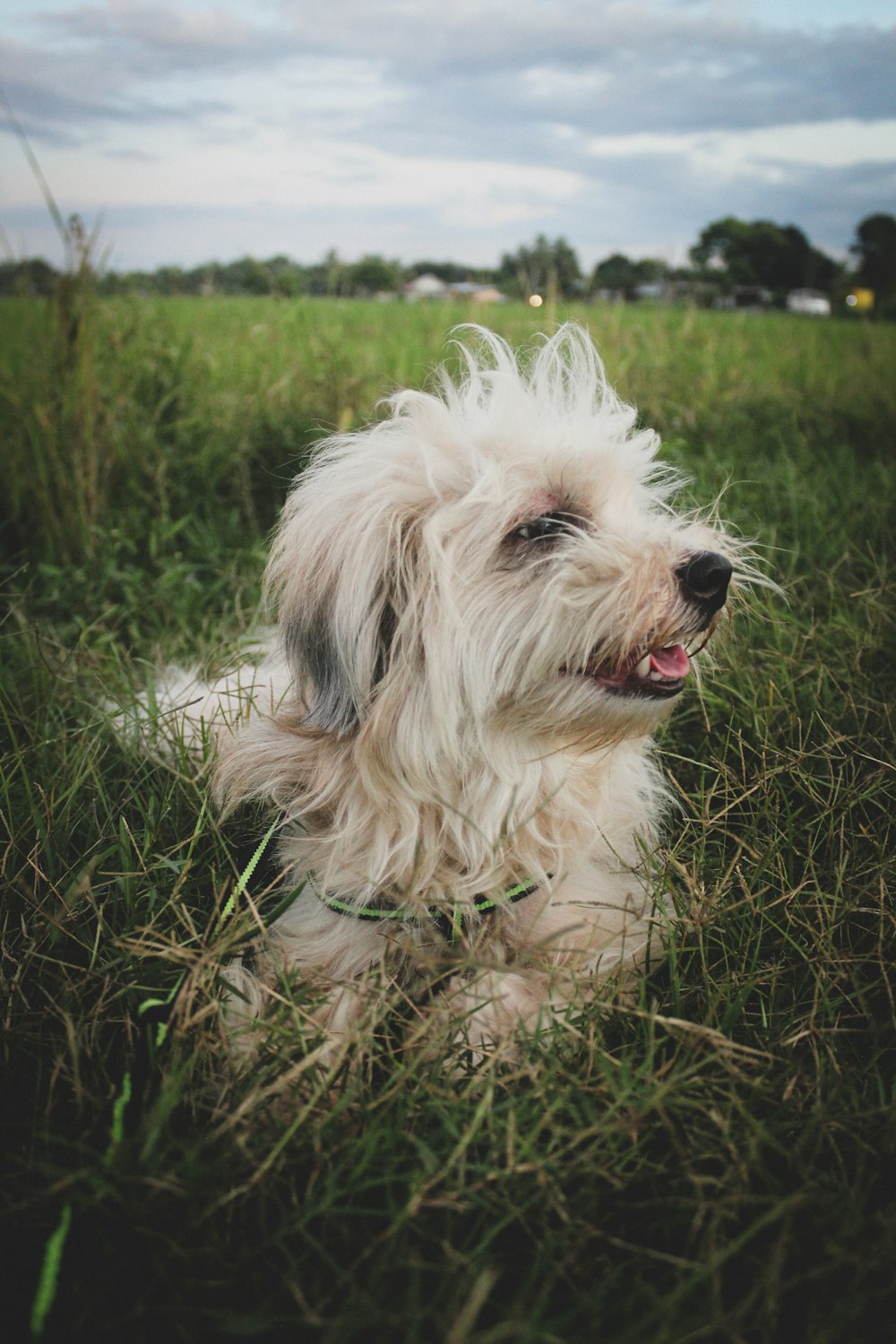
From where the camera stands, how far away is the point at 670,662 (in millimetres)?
1767

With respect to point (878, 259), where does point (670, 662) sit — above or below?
below

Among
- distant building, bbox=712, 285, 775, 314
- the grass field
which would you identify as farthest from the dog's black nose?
distant building, bbox=712, 285, 775, 314

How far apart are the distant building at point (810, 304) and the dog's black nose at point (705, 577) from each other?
30.1 ft

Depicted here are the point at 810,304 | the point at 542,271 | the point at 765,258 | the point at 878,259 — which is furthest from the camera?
the point at 765,258

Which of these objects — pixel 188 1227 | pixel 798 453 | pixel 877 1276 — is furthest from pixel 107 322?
pixel 877 1276

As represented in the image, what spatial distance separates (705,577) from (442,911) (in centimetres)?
87

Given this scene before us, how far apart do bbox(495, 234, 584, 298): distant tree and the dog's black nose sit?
14.1 ft

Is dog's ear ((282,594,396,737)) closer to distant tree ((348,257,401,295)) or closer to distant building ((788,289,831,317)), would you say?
distant tree ((348,257,401,295))

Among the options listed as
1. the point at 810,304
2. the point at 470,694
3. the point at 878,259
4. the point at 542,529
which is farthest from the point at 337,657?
the point at 878,259

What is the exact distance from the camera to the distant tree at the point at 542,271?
563 centimetres

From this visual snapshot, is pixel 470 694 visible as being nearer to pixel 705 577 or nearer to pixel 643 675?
pixel 643 675

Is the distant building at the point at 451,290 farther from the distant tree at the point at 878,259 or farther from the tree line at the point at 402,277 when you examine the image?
the distant tree at the point at 878,259

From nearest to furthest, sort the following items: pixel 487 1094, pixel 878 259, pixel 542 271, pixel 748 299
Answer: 1. pixel 487 1094
2. pixel 542 271
3. pixel 748 299
4. pixel 878 259

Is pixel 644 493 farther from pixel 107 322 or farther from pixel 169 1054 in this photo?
pixel 107 322
